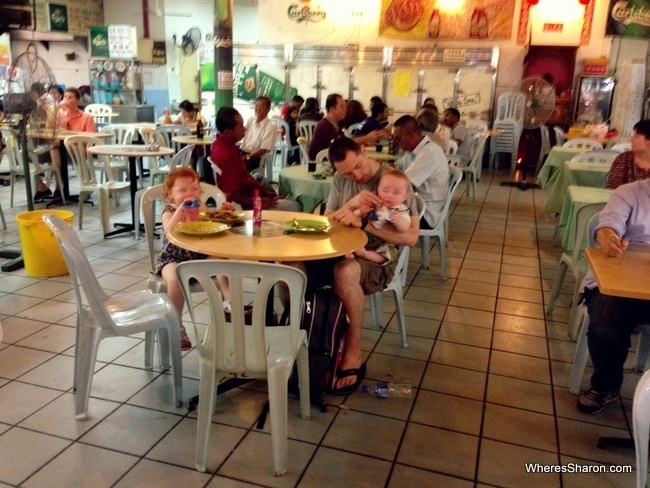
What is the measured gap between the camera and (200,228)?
Answer: 8.11ft

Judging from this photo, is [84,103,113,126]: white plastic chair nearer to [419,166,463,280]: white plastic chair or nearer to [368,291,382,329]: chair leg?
[419,166,463,280]: white plastic chair

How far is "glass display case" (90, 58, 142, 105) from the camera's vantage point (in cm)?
1084

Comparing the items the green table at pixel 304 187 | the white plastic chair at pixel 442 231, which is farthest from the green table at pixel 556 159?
the green table at pixel 304 187

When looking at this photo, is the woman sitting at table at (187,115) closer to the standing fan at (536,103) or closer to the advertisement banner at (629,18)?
the standing fan at (536,103)

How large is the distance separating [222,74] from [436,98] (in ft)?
15.3

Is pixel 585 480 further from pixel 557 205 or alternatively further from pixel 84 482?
pixel 557 205

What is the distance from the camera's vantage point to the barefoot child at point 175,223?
270cm

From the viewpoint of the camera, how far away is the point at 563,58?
9906 millimetres

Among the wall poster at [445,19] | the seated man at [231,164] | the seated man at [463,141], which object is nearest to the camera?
the seated man at [231,164]

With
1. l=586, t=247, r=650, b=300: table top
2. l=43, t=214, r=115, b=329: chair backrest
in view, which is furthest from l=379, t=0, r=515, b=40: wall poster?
l=43, t=214, r=115, b=329: chair backrest

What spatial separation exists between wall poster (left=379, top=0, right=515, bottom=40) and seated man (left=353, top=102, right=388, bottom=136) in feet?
14.0

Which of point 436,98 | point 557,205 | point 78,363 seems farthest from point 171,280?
point 436,98

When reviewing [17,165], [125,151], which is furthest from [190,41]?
[125,151]

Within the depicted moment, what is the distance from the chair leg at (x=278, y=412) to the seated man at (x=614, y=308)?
142 centimetres
